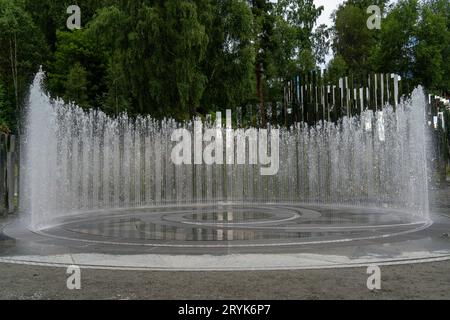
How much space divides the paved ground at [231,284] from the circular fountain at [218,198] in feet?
1.70

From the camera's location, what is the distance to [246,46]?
29.0m

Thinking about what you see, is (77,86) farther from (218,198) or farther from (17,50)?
(218,198)

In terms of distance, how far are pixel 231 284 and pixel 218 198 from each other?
16.3 metres

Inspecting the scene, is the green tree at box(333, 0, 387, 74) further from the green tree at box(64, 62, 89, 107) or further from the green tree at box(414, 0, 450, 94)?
the green tree at box(64, 62, 89, 107)

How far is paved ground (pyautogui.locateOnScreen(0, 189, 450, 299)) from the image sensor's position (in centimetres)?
614

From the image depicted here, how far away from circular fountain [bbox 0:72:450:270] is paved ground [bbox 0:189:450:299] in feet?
1.70

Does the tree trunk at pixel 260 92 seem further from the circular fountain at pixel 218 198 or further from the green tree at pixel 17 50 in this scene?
the green tree at pixel 17 50

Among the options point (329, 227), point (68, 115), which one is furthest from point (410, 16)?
point (329, 227)

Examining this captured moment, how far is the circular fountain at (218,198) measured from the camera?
29.0ft

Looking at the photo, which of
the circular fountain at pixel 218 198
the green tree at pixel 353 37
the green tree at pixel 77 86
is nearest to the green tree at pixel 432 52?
the green tree at pixel 353 37

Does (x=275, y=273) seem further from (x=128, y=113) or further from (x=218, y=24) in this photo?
(x=128, y=113)

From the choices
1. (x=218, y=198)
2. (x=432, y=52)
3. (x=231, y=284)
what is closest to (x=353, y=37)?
(x=432, y=52)

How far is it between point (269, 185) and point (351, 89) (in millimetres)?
13728

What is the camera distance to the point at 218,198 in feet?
75.5
